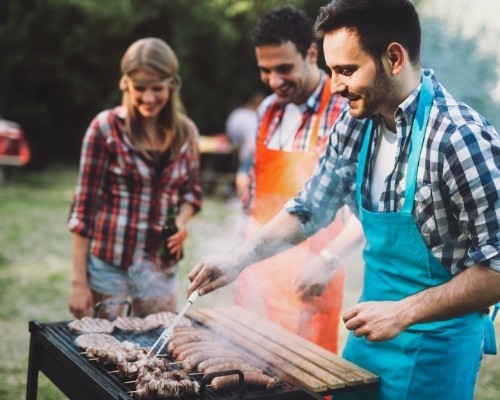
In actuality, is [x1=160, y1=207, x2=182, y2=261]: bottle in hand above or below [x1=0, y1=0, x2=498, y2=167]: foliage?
below

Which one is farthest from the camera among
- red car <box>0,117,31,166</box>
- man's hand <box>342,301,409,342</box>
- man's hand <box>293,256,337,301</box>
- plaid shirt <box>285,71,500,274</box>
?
red car <box>0,117,31,166</box>

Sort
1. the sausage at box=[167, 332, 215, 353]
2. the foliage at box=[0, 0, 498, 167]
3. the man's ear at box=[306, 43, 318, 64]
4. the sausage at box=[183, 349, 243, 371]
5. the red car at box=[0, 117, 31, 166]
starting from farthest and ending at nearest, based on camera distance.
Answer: the foliage at box=[0, 0, 498, 167]
the red car at box=[0, 117, 31, 166]
the man's ear at box=[306, 43, 318, 64]
the sausage at box=[167, 332, 215, 353]
the sausage at box=[183, 349, 243, 371]

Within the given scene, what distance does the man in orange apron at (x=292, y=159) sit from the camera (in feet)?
12.5

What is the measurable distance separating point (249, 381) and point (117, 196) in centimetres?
193

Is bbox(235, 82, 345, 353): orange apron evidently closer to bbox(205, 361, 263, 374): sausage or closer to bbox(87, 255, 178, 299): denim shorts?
→ bbox(87, 255, 178, 299): denim shorts

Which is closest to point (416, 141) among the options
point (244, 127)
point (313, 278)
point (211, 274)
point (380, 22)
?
point (380, 22)

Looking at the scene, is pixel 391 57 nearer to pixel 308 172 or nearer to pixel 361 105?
pixel 361 105

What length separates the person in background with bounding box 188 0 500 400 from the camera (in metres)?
2.32

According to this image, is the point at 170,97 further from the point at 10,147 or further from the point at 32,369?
the point at 10,147

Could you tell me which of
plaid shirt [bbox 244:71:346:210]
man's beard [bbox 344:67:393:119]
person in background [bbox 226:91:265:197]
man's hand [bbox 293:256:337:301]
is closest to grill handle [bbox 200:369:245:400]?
man's hand [bbox 293:256:337:301]

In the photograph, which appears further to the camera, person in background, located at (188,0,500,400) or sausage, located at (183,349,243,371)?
sausage, located at (183,349,243,371)

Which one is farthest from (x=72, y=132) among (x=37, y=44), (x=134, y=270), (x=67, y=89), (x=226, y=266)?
(x=226, y=266)

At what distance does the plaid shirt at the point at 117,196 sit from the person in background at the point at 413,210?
4.48 feet

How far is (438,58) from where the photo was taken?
4.66 metres
